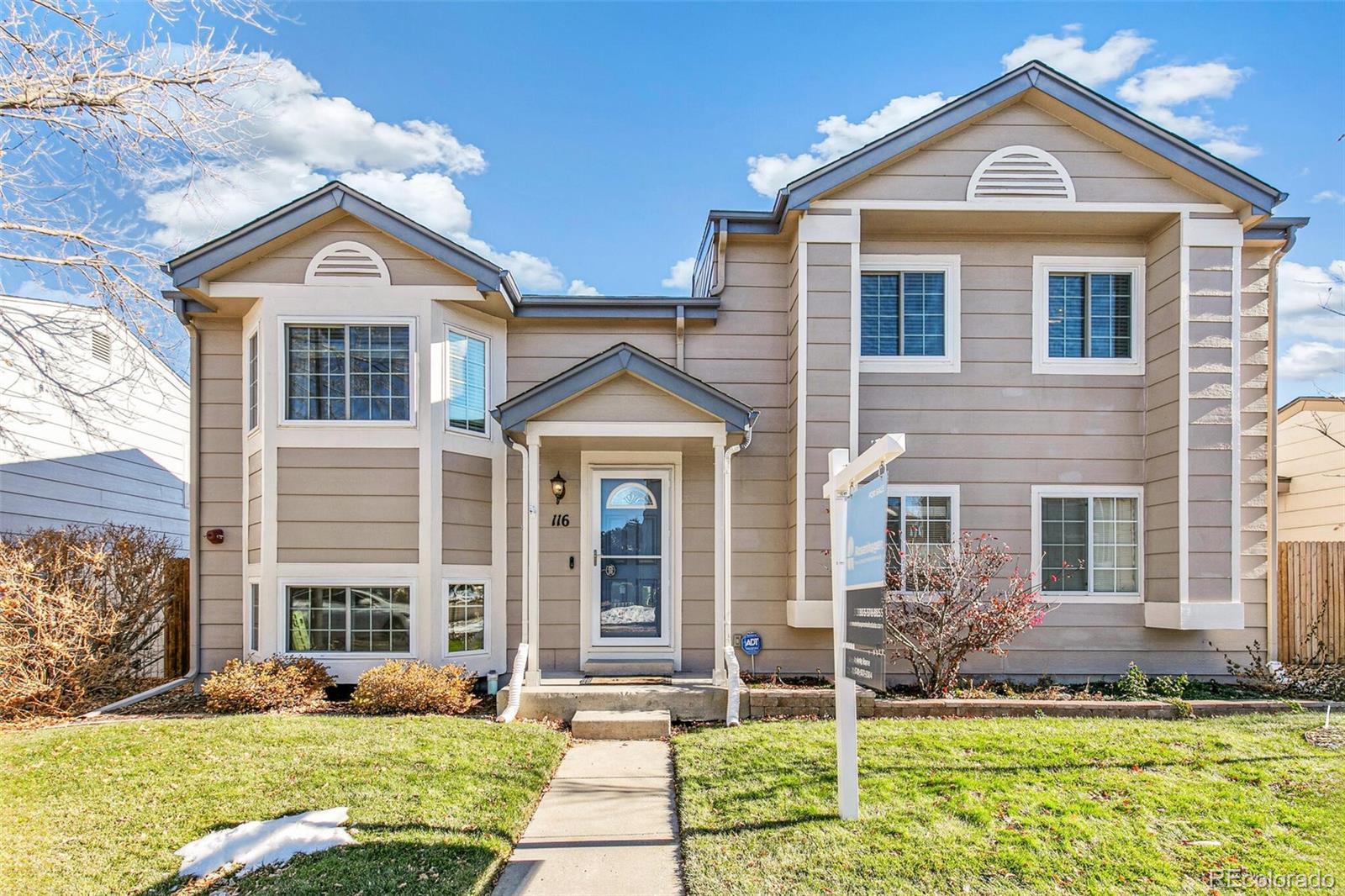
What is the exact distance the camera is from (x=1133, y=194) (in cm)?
943

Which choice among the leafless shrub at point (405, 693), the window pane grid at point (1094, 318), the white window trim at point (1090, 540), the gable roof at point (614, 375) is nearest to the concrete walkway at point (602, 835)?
the leafless shrub at point (405, 693)

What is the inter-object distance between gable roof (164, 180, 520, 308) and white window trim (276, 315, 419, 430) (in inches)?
32.8

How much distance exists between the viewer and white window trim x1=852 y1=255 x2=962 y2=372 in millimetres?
9883

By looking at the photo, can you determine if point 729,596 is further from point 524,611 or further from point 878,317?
point 878,317

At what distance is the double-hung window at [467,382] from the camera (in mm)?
9492

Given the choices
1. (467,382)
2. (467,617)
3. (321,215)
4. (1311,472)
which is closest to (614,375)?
(467,382)

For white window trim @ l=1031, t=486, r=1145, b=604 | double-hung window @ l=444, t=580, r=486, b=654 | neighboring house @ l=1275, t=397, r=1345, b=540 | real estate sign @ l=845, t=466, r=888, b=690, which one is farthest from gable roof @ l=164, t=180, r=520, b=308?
neighboring house @ l=1275, t=397, r=1345, b=540

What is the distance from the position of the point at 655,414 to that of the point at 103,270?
4.96 meters

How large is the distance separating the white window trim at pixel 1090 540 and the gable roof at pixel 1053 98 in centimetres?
345

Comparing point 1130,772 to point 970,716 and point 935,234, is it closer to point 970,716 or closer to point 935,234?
point 970,716

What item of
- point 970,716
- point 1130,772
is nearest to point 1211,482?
point 970,716

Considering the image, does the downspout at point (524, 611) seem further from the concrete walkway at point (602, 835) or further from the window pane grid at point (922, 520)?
the window pane grid at point (922, 520)

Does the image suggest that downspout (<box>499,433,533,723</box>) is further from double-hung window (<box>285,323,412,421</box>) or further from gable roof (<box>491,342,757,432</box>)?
double-hung window (<box>285,323,412,421</box>)

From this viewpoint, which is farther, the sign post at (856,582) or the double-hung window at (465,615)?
the double-hung window at (465,615)
